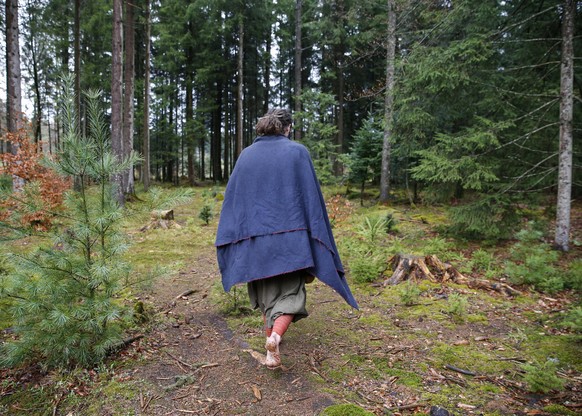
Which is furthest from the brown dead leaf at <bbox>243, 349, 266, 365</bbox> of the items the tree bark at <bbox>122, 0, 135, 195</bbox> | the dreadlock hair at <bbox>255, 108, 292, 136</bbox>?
the tree bark at <bbox>122, 0, 135, 195</bbox>

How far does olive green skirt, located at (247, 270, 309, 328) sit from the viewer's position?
2.79 metres

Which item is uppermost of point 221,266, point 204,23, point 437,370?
point 204,23

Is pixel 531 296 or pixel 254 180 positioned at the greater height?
pixel 254 180

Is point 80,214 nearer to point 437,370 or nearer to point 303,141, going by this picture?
point 437,370

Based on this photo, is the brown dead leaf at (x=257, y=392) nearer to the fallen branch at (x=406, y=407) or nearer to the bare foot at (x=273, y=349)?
the bare foot at (x=273, y=349)

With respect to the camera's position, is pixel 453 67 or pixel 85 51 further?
pixel 85 51

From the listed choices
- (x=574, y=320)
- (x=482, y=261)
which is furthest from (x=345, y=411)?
(x=482, y=261)

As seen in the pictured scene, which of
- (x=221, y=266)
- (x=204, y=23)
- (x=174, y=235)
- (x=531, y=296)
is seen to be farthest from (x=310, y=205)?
(x=204, y=23)

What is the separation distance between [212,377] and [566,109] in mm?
7214

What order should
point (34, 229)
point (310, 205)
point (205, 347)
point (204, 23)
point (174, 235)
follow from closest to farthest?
point (34, 229)
point (310, 205)
point (205, 347)
point (174, 235)
point (204, 23)

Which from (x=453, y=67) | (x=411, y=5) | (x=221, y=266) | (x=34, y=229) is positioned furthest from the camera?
(x=411, y=5)

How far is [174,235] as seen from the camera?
8.34m

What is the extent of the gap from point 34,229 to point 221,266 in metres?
1.48

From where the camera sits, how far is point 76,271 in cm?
267
